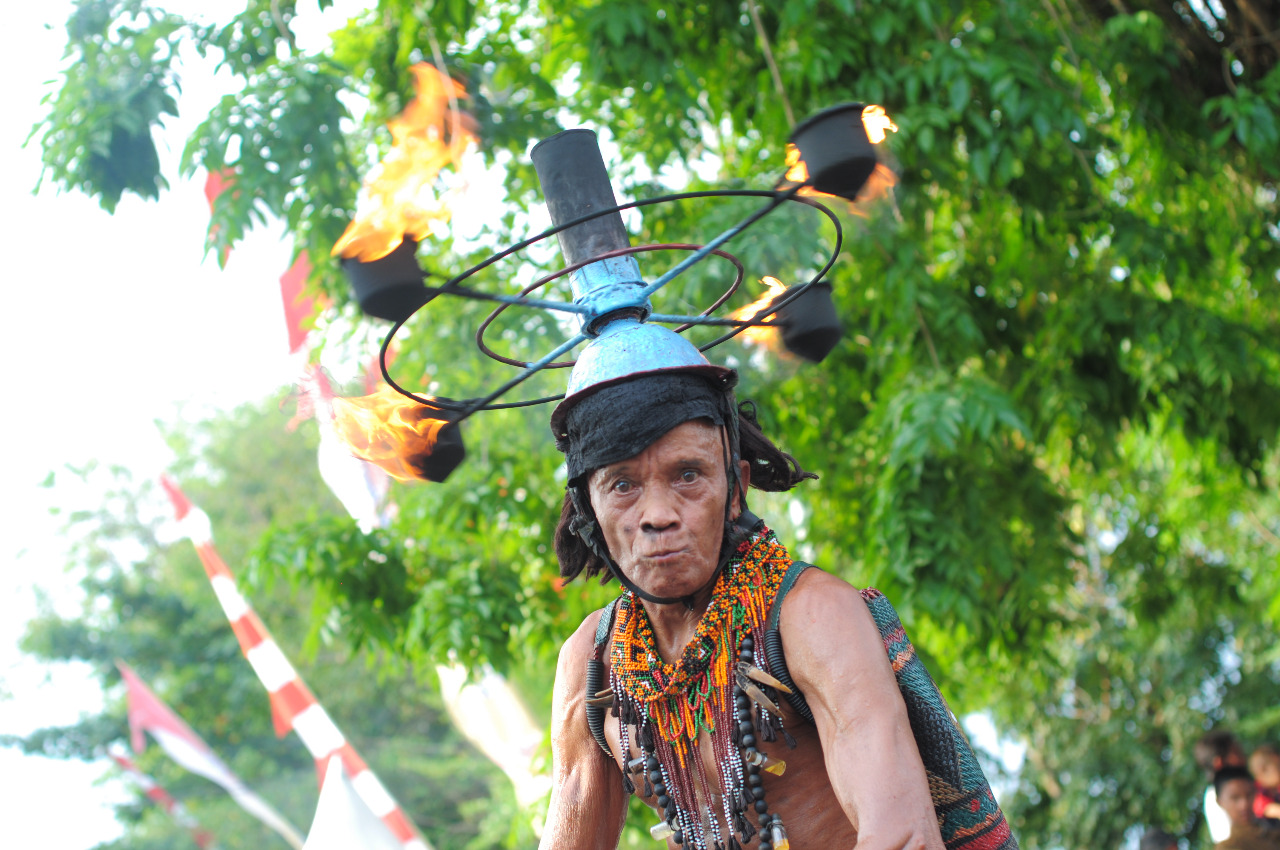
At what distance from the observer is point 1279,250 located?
5.54 m

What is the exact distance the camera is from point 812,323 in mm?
2447

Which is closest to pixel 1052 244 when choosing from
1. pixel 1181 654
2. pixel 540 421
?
pixel 540 421

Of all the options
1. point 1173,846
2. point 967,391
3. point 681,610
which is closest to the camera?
point 681,610

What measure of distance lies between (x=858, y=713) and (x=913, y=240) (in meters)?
3.38

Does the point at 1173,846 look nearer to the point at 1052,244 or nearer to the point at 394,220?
the point at 1052,244

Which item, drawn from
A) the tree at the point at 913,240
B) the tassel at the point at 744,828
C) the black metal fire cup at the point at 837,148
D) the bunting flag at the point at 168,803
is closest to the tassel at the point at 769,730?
the tassel at the point at 744,828

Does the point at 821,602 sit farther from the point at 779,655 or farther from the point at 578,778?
the point at 578,778

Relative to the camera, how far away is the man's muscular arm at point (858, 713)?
5.88ft

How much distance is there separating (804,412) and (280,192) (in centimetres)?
249

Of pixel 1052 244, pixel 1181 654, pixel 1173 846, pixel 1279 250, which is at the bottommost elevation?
pixel 1173 846

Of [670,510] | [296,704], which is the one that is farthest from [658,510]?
[296,704]

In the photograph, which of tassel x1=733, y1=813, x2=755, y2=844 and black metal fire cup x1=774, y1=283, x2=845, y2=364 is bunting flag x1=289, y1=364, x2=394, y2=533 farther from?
tassel x1=733, y1=813, x2=755, y2=844

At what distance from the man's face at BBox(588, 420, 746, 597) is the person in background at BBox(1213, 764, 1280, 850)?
14.7 ft

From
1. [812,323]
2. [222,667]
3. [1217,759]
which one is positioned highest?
A: [222,667]
